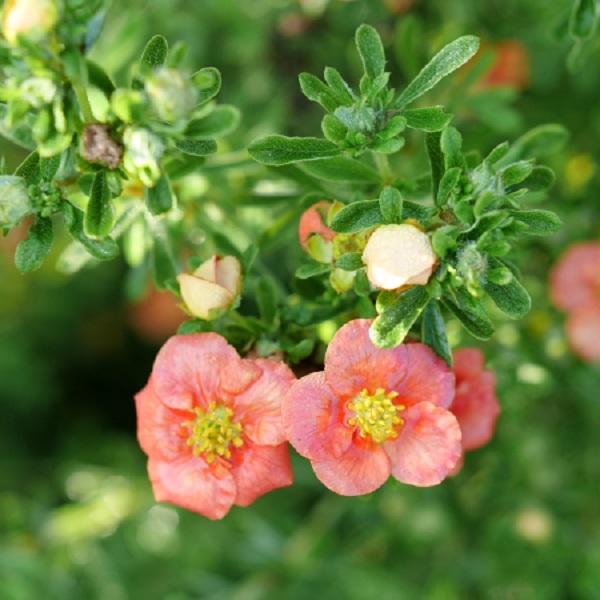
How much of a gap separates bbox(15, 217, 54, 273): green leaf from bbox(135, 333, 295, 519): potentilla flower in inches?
13.9

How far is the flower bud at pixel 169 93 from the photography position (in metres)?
1.81

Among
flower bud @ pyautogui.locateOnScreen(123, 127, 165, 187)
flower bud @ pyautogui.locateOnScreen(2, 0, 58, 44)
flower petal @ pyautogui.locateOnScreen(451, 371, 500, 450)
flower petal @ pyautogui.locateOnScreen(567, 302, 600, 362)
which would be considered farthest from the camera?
flower petal @ pyautogui.locateOnScreen(567, 302, 600, 362)

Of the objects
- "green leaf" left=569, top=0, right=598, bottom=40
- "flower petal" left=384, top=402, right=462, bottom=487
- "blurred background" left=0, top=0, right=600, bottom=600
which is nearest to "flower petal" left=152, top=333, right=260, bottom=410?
"flower petal" left=384, top=402, right=462, bottom=487

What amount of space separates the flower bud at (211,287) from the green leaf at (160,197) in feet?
0.65

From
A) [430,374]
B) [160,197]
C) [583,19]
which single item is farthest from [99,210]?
[583,19]

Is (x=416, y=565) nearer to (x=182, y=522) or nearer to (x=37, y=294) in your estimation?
(x=182, y=522)

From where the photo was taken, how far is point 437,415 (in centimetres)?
206

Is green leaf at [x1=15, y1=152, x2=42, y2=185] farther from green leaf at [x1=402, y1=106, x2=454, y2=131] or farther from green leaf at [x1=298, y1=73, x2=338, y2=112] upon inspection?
green leaf at [x1=402, y1=106, x2=454, y2=131]

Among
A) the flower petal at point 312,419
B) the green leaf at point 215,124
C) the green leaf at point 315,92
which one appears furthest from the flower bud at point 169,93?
the flower petal at point 312,419

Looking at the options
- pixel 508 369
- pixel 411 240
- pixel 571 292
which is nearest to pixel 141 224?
pixel 411 240

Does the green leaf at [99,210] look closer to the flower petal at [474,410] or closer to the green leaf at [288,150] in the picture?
the green leaf at [288,150]

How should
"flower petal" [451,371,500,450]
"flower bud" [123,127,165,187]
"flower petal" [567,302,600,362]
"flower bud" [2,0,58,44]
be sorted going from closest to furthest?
"flower bud" [2,0,58,44] → "flower bud" [123,127,165,187] → "flower petal" [451,371,500,450] → "flower petal" [567,302,600,362]

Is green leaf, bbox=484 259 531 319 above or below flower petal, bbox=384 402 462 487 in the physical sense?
above

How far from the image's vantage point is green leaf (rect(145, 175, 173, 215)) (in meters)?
2.01
